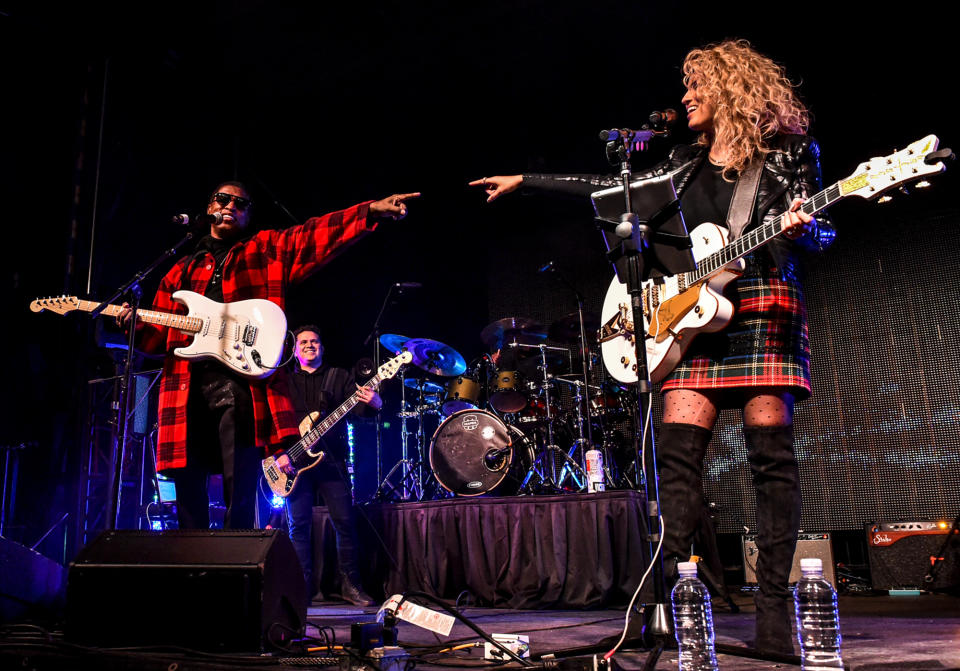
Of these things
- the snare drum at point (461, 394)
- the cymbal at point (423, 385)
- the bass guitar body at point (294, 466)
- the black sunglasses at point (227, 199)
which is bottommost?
the bass guitar body at point (294, 466)

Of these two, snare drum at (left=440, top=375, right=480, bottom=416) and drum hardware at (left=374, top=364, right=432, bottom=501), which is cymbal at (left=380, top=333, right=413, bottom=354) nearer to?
drum hardware at (left=374, top=364, right=432, bottom=501)

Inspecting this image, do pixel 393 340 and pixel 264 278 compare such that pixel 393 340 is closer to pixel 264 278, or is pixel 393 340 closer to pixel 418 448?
pixel 418 448

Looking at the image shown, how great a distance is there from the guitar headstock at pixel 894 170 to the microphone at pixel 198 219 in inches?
115

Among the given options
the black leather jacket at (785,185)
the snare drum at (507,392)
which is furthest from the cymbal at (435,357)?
the black leather jacket at (785,185)

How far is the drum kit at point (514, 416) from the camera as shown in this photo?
666cm

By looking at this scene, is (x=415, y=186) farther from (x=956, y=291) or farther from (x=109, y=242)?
(x=956, y=291)

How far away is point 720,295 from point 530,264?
21.4ft

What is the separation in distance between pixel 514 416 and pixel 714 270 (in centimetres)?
500

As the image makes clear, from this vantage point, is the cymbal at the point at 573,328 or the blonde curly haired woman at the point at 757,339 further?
the cymbal at the point at 573,328

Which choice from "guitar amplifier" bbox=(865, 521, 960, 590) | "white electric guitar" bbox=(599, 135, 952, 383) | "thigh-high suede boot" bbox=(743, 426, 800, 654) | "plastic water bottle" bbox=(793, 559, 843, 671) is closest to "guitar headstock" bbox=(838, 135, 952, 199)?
"white electric guitar" bbox=(599, 135, 952, 383)

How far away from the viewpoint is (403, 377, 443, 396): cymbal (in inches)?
306

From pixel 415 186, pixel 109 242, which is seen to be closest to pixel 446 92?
pixel 415 186

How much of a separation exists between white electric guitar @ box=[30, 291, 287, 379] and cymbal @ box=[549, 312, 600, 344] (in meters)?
3.99

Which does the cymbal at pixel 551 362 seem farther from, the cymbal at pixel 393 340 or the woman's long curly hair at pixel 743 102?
the woman's long curly hair at pixel 743 102
